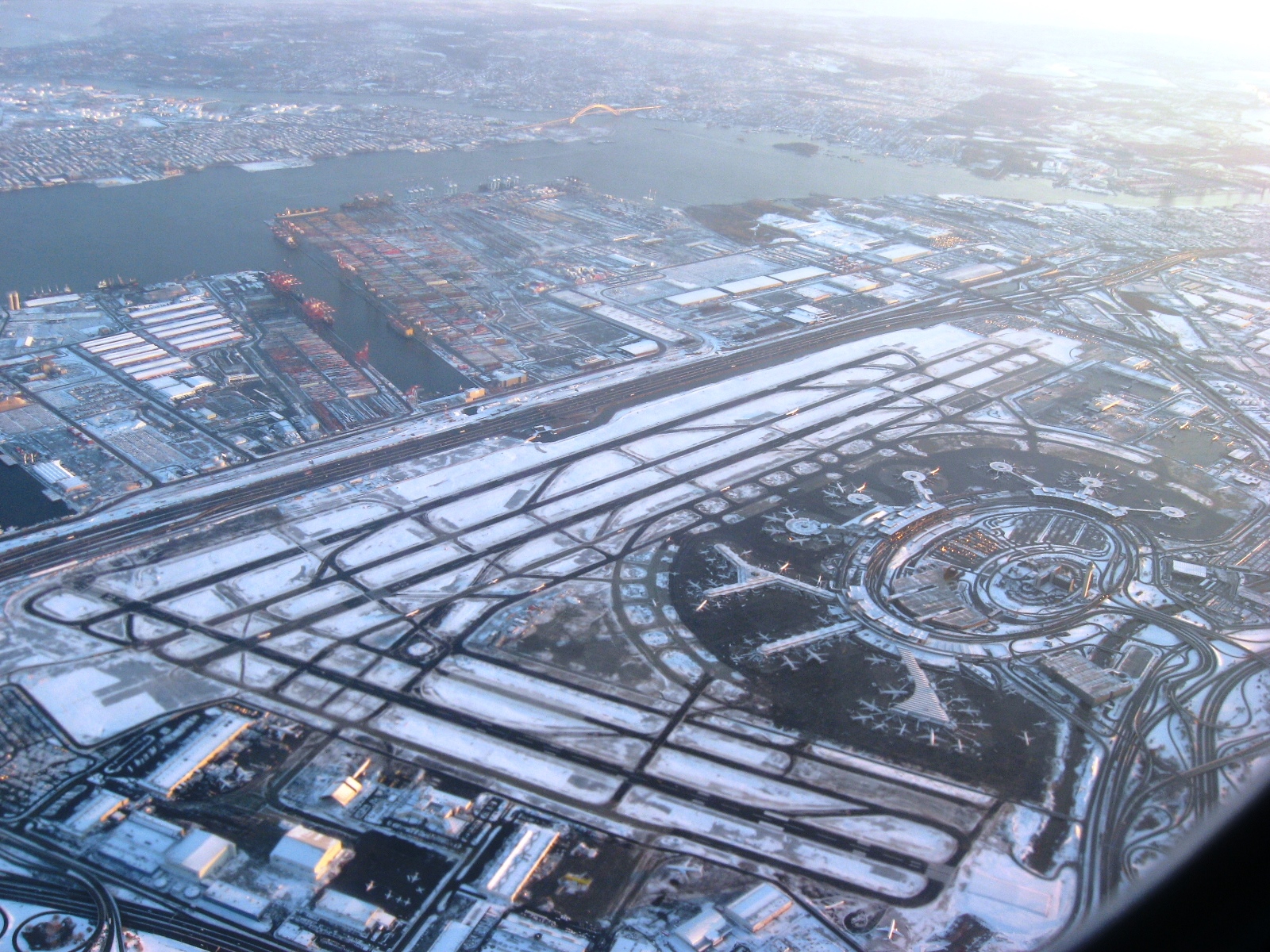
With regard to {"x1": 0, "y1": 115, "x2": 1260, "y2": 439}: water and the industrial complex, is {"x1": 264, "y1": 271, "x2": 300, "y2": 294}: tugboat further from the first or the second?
{"x1": 0, "y1": 115, "x2": 1260, "y2": 439}: water

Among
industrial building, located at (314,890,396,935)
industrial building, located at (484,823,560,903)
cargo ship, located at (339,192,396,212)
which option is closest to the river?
cargo ship, located at (339,192,396,212)

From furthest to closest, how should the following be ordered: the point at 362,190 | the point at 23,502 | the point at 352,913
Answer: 1. the point at 362,190
2. the point at 23,502
3. the point at 352,913

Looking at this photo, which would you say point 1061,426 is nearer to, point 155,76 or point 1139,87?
point 155,76

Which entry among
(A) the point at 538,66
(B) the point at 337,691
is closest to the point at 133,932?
(B) the point at 337,691

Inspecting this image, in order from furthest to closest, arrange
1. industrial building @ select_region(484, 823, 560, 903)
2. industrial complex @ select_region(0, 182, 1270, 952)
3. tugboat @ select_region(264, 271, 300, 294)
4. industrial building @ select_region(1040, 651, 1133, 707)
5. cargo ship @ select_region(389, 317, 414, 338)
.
A: tugboat @ select_region(264, 271, 300, 294) < cargo ship @ select_region(389, 317, 414, 338) < industrial building @ select_region(1040, 651, 1133, 707) < industrial complex @ select_region(0, 182, 1270, 952) < industrial building @ select_region(484, 823, 560, 903)

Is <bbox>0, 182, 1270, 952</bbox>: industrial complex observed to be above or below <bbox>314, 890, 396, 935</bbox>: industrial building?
above

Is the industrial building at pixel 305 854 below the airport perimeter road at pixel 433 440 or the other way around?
below

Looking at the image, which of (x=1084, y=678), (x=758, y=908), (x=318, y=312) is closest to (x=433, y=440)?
(x=318, y=312)

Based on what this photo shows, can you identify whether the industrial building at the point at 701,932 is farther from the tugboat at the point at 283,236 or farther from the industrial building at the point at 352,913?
the tugboat at the point at 283,236

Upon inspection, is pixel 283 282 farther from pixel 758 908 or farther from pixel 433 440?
pixel 758 908

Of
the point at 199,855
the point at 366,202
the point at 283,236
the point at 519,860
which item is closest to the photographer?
the point at 199,855

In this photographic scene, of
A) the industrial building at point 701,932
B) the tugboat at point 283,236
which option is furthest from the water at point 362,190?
the industrial building at point 701,932
